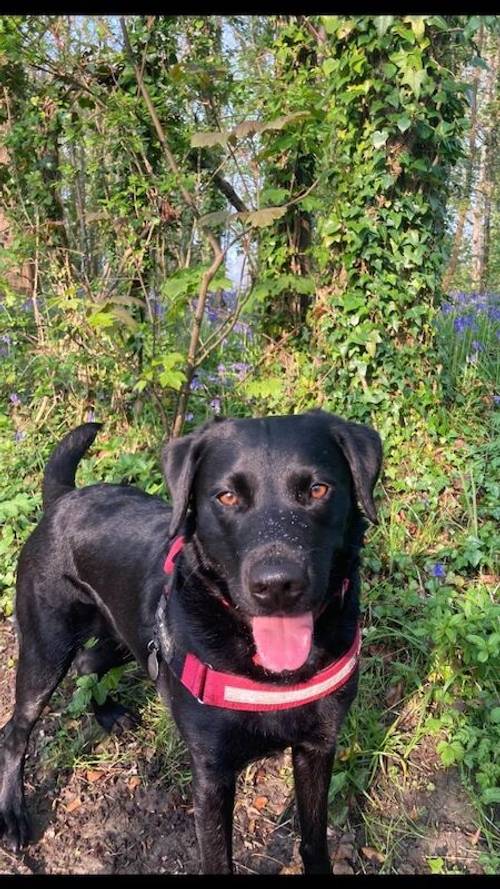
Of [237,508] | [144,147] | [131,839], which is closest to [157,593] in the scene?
[237,508]

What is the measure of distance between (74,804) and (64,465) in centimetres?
139

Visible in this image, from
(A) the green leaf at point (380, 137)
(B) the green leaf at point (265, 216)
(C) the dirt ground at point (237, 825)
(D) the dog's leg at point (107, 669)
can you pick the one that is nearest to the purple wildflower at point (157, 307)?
(B) the green leaf at point (265, 216)

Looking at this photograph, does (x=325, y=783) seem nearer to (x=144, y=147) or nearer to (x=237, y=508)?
(x=237, y=508)

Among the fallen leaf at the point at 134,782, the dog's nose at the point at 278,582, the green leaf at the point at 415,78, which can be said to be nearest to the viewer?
the dog's nose at the point at 278,582

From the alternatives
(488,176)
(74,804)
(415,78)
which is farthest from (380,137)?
(488,176)

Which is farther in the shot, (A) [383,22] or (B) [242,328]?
(B) [242,328]

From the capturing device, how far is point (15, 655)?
340 cm

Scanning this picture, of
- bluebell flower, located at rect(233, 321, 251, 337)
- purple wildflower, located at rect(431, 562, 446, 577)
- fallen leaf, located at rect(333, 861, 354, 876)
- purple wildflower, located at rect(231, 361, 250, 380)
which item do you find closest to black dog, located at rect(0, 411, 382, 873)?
fallen leaf, located at rect(333, 861, 354, 876)

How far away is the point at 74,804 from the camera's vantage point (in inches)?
105

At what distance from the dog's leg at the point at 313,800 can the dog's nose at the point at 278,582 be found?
0.65 metres

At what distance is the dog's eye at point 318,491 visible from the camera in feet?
6.11

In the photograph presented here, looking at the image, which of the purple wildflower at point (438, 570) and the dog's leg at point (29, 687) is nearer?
the dog's leg at point (29, 687)

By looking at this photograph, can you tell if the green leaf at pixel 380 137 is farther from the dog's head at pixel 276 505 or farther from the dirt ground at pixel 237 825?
the dirt ground at pixel 237 825

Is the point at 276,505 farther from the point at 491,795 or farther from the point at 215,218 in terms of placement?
the point at 215,218
